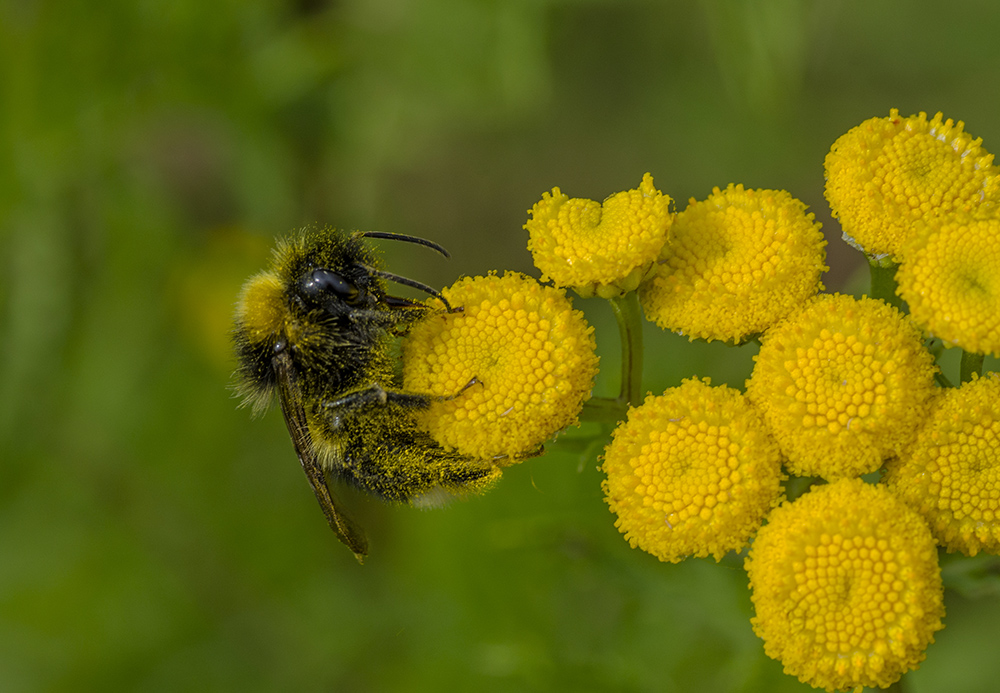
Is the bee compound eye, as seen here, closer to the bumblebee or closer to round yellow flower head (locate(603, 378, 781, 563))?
the bumblebee

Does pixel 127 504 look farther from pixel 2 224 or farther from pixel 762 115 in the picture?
pixel 762 115

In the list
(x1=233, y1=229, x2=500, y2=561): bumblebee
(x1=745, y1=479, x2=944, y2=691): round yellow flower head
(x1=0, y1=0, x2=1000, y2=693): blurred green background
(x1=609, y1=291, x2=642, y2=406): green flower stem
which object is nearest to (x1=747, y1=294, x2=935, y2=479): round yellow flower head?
(x1=745, y1=479, x2=944, y2=691): round yellow flower head

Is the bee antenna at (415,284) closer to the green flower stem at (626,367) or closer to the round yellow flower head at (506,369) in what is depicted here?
→ the round yellow flower head at (506,369)

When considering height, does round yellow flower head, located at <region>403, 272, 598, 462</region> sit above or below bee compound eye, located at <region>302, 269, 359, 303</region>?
below

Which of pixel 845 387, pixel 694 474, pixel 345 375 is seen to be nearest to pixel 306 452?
pixel 345 375

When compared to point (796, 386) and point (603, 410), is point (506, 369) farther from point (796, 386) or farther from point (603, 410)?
point (796, 386)

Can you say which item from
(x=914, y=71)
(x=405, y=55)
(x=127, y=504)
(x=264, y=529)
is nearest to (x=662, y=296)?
(x=405, y=55)

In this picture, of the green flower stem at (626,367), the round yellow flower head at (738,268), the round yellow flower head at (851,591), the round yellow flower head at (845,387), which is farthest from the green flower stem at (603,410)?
the round yellow flower head at (851,591)
